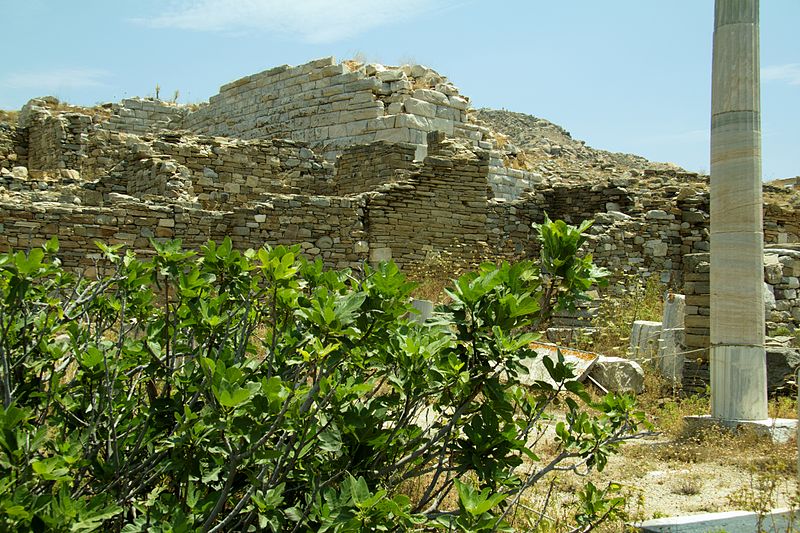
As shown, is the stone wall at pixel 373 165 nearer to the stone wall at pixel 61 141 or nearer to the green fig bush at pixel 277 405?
the stone wall at pixel 61 141

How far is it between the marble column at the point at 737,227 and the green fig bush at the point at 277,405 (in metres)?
3.93

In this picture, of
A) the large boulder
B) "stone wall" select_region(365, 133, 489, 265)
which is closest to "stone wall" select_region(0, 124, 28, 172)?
"stone wall" select_region(365, 133, 489, 265)

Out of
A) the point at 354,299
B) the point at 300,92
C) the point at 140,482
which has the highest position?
the point at 300,92

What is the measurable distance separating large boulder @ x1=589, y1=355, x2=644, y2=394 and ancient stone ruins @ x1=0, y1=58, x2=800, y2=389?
63 cm

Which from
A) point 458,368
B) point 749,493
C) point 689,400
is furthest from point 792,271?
point 458,368

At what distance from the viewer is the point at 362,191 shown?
15734mm

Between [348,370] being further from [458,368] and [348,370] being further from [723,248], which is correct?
[723,248]

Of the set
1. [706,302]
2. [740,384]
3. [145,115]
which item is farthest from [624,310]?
[145,115]

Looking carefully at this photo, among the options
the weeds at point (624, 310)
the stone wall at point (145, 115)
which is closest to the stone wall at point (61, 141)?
the stone wall at point (145, 115)

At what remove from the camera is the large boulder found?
324 inches

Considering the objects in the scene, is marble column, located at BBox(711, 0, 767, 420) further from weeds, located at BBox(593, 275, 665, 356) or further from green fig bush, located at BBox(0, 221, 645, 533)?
green fig bush, located at BBox(0, 221, 645, 533)

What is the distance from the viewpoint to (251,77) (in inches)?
812

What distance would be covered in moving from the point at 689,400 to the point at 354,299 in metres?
6.08

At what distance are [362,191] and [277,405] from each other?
13.3 m
